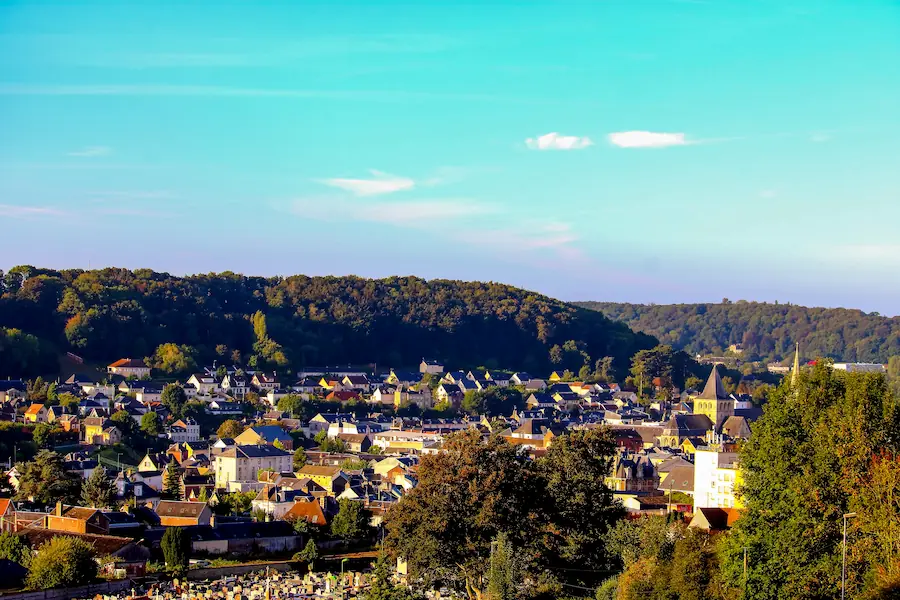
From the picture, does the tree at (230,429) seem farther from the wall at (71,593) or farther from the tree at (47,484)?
the wall at (71,593)


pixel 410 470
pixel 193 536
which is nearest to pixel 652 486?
pixel 410 470

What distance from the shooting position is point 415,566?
88.9ft

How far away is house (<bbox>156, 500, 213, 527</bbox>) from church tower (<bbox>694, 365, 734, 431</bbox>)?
132 feet

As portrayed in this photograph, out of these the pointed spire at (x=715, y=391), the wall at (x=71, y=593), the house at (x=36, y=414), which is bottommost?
the wall at (x=71, y=593)

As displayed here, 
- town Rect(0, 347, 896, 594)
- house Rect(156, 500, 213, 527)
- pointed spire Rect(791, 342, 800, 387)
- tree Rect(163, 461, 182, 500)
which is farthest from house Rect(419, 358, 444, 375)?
house Rect(156, 500, 213, 527)

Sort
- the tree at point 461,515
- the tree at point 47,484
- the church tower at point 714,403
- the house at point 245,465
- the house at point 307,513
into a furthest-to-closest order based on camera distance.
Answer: the church tower at point 714,403 → the house at point 245,465 → the tree at point 47,484 → the house at point 307,513 → the tree at point 461,515

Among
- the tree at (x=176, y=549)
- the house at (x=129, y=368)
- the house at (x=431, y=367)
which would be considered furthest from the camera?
the house at (x=431, y=367)

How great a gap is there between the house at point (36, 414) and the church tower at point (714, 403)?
34.5 meters

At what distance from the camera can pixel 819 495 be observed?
923 inches

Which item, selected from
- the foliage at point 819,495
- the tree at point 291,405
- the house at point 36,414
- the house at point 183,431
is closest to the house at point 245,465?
the house at point 183,431

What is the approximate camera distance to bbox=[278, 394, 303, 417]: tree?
234 ft

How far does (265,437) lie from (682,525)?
104ft

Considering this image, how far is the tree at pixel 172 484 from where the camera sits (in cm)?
4443

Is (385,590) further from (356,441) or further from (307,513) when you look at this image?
(356,441)
